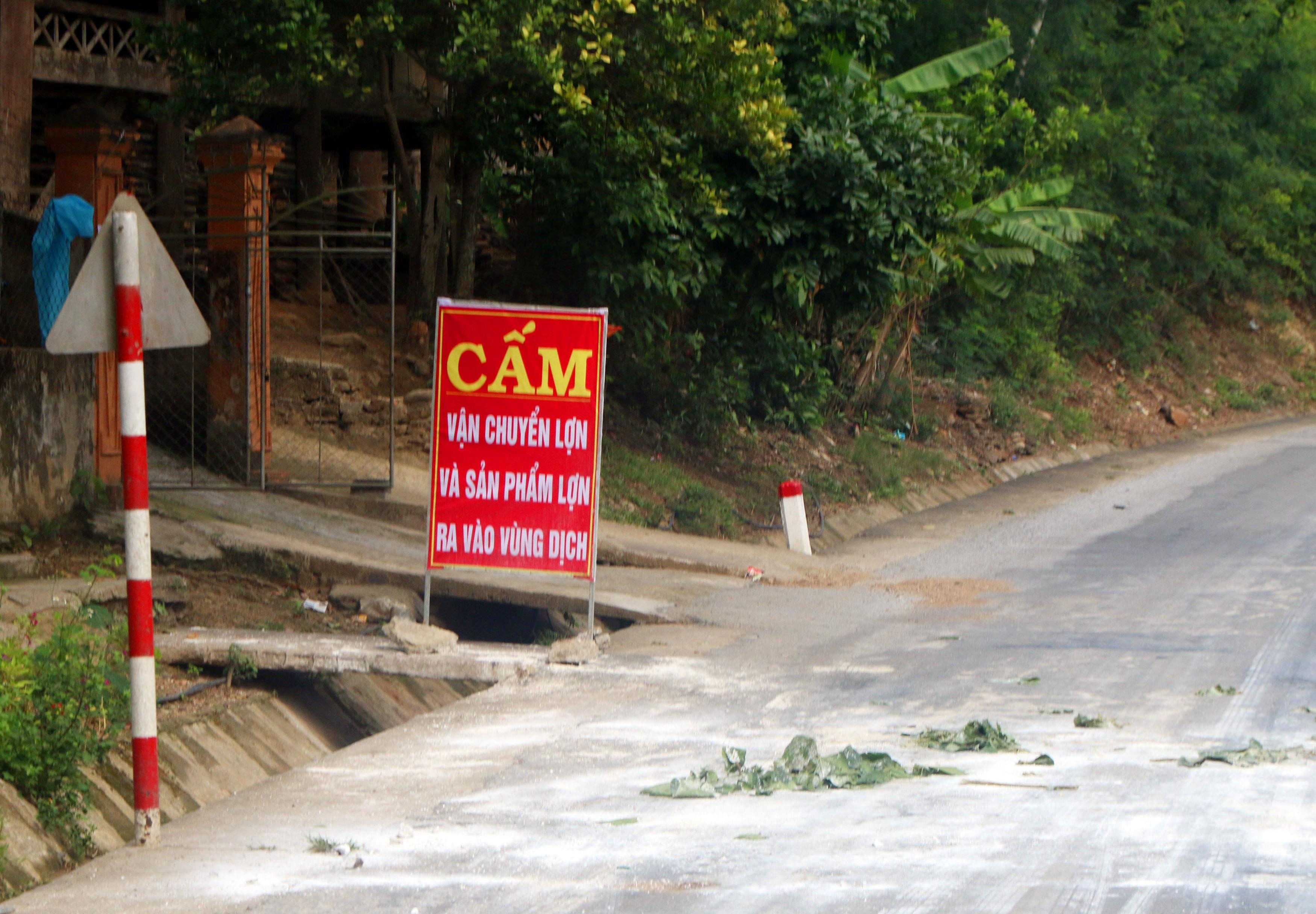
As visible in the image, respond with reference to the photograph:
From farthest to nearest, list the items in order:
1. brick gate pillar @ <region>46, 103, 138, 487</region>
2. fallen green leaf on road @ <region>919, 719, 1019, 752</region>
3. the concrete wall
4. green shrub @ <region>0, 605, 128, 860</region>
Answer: brick gate pillar @ <region>46, 103, 138, 487</region> → the concrete wall → fallen green leaf on road @ <region>919, 719, 1019, 752</region> → green shrub @ <region>0, 605, 128, 860</region>

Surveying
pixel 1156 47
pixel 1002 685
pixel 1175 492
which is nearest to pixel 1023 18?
pixel 1156 47

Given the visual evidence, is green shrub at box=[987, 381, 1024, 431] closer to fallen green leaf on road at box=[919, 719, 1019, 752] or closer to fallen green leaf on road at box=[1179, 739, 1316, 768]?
fallen green leaf on road at box=[919, 719, 1019, 752]

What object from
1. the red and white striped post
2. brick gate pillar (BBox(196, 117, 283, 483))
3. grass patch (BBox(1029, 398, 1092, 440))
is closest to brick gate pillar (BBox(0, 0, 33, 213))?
brick gate pillar (BBox(196, 117, 283, 483))

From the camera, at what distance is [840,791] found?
216 inches

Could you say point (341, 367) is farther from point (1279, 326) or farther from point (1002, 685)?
point (1279, 326)

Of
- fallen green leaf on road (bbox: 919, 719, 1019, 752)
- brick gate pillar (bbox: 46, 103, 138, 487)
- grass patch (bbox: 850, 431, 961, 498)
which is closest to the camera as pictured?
fallen green leaf on road (bbox: 919, 719, 1019, 752)

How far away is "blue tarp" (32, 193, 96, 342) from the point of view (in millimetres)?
9781

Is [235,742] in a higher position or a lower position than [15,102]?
lower

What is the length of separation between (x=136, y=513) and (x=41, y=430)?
5.52 m

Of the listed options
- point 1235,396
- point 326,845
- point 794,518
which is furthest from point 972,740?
point 1235,396

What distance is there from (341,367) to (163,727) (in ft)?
26.7

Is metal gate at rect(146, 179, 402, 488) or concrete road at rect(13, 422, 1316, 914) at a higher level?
metal gate at rect(146, 179, 402, 488)

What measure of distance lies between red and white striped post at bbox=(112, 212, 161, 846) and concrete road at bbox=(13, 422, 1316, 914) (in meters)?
0.25

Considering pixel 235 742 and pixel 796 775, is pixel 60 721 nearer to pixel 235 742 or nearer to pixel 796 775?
pixel 235 742
